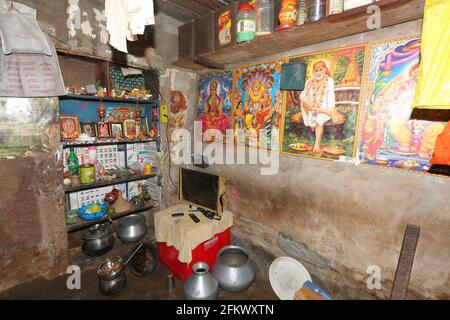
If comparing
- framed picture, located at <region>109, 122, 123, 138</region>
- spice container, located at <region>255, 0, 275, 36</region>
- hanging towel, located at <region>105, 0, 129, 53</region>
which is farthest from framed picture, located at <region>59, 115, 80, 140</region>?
spice container, located at <region>255, 0, 275, 36</region>

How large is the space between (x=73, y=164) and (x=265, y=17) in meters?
2.86

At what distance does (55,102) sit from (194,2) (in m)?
1.89

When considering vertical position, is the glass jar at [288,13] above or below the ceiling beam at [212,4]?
below

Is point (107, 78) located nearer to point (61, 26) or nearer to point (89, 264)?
point (61, 26)

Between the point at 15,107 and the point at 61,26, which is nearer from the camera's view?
the point at 15,107

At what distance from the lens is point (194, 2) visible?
254 cm

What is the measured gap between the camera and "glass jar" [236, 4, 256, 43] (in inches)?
82.9

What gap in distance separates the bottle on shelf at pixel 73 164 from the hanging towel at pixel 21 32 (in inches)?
51.3

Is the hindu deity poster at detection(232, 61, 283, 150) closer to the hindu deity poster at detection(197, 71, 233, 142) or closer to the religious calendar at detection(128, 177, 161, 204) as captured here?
the hindu deity poster at detection(197, 71, 233, 142)

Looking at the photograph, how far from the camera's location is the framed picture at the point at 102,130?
116 inches

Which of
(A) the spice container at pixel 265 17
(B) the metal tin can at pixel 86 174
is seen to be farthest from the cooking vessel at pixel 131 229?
(A) the spice container at pixel 265 17

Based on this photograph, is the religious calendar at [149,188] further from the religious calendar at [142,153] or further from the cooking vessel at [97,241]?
the cooking vessel at [97,241]

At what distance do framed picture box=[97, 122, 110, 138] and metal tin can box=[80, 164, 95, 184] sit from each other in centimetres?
45
